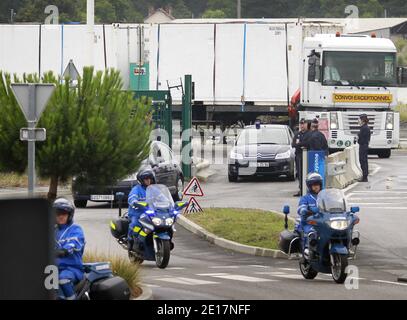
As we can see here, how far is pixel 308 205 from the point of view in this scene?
14023 millimetres

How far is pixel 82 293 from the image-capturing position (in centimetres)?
959

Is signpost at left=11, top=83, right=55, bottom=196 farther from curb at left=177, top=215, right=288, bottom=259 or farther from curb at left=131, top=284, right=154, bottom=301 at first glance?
curb at left=177, top=215, right=288, bottom=259

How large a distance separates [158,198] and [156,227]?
46 cm

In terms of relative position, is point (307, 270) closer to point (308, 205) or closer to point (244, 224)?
point (308, 205)

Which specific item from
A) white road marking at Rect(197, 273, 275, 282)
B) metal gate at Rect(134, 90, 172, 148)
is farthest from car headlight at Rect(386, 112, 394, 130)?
white road marking at Rect(197, 273, 275, 282)

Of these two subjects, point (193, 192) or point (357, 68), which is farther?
point (357, 68)

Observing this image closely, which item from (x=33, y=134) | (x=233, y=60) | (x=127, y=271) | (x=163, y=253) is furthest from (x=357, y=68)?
(x=127, y=271)

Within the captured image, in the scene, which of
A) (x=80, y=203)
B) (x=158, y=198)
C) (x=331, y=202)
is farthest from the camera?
(x=80, y=203)

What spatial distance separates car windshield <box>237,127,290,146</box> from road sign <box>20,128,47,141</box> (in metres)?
18.1

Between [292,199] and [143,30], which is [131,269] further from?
[143,30]

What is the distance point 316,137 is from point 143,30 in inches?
712

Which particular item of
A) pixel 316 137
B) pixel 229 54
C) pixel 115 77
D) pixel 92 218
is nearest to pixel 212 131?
pixel 229 54

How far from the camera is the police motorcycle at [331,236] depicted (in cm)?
1335

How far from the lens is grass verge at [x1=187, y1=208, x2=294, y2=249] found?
18.7m
